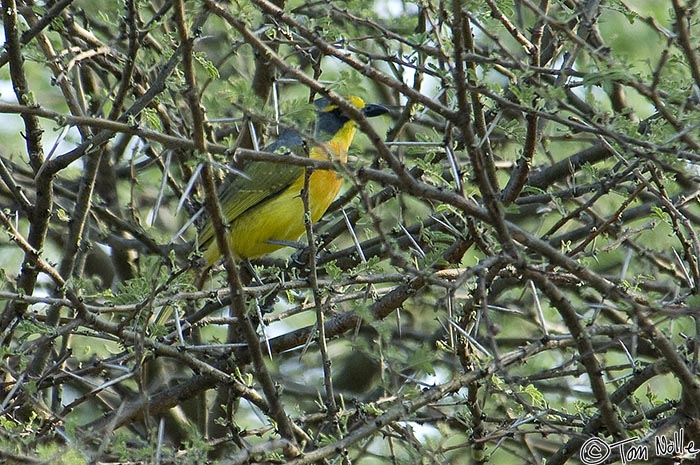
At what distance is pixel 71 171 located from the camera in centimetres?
746

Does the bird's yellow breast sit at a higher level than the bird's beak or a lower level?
lower

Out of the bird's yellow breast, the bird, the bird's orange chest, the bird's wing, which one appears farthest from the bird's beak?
the bird's wing

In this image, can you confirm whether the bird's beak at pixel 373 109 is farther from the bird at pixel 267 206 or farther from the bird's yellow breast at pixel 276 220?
the bird's yellow breast at pixel 276 220

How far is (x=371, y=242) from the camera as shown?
18.6 feet

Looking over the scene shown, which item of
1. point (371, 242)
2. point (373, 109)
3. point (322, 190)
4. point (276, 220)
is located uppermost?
point (373, 109)

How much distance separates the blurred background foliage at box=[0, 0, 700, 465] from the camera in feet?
10.3

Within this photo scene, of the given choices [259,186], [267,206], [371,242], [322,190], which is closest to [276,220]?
[267,206]

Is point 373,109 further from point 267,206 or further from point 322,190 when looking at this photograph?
point 267,206

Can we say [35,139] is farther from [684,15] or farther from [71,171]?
[684,15]

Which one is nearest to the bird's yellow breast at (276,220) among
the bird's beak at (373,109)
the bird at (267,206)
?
the bird at (267,206)

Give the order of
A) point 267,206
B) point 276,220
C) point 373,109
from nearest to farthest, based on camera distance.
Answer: point 373,109 < point 276,220 < point 267,206

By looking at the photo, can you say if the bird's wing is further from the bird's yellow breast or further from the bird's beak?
the bird's beak

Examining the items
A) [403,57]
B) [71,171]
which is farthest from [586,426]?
[71,171]

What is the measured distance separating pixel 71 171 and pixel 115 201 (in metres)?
1.04
